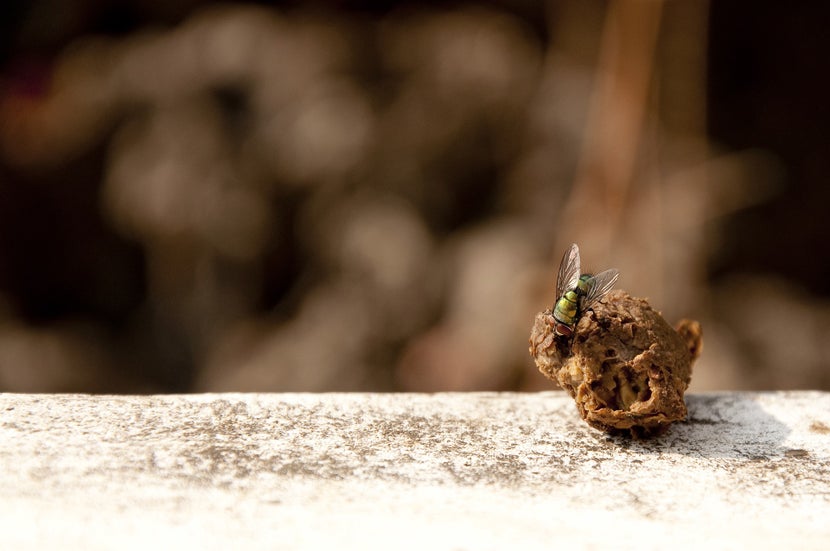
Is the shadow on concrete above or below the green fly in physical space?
below

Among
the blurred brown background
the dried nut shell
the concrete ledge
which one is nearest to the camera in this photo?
the concrete ledge

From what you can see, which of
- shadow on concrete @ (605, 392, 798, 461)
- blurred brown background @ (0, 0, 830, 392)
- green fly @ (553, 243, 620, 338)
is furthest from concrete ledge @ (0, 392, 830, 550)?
blurred brown background @ (0, 0, 830, 392)

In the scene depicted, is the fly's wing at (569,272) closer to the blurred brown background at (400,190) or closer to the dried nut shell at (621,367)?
the dried nut shell at (621,367)

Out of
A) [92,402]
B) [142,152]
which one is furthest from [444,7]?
[92,402]

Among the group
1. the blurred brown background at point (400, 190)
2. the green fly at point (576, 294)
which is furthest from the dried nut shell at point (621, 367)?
the blurred brown background at point (400, 190)

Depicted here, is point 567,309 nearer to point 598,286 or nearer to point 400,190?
point 598,286

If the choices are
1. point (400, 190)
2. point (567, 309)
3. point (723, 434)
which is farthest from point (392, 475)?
point (400, 190)

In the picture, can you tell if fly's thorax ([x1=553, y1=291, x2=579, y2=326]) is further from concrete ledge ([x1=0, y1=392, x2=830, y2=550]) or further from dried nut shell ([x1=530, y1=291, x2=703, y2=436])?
concrete ledge ([x1=0, y1=392, x2=830, y2=550])
